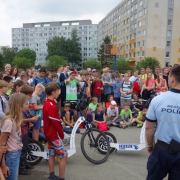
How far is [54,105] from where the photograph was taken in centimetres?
350

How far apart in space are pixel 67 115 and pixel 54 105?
11.5ft

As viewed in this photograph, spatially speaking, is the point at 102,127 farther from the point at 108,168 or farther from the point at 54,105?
the point at 54,105

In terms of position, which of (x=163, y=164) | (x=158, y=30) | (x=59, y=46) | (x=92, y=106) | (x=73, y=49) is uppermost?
(x=158, y=30)

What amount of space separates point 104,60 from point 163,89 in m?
62.0

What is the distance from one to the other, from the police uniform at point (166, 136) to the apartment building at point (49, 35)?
103 meters

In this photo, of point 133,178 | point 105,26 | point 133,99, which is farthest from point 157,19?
point 133,178

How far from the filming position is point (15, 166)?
114 inches

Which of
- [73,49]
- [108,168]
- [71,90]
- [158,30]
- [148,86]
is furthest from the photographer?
[73,49]

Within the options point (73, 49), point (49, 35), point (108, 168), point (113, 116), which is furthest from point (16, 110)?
point (49, 35)

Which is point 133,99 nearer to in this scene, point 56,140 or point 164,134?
point 56,140

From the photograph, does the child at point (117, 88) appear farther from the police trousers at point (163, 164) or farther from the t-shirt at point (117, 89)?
the police trousers at point (163, 164)

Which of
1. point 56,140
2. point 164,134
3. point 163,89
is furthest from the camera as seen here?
point 163,89

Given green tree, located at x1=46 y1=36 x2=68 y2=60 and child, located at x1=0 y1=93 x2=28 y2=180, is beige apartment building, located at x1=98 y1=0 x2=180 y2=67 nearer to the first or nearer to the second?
green tree, located at x1=46 y1=36 x2=68 y2=60

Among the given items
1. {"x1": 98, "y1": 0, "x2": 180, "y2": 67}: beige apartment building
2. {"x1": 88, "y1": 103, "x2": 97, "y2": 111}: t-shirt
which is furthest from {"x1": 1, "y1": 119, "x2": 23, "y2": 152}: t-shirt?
{"x1": 98, "y1": 0, "x2": 180, "y2": 67}: beige apartment building
